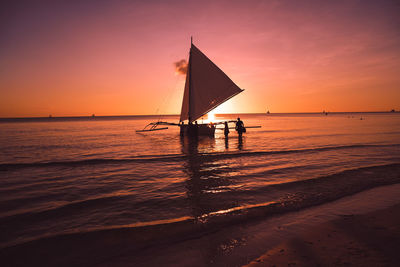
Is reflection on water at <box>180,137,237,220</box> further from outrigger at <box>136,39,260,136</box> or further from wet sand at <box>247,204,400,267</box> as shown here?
outrigger at <box>136,39,260,136</box>

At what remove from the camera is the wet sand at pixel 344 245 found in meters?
3.81

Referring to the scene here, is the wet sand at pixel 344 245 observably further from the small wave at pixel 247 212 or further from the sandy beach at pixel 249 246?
the small wave at pixel 247 212

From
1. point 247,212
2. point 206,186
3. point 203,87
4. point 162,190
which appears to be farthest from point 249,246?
point 203,87

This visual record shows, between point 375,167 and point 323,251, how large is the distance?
1043 centimetres

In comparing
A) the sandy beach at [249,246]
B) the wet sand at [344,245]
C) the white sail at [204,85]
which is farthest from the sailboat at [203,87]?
the wet sand at [344,245]

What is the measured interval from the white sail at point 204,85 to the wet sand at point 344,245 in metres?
24.5

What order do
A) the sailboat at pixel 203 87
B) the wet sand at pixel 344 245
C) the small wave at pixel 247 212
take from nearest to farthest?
the wet sand at pixel 344 245
the small wave at pixel 247 212
the sailboat at pixel 203 87

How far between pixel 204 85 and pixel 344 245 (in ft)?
87.7

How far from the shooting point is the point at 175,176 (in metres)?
11.2

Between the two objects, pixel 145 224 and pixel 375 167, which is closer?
pixel 145 224

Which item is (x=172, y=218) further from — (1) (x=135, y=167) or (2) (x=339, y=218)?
(1) (x=135, y=167)

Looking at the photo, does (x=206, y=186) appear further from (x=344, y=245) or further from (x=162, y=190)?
(x=344, y=245)

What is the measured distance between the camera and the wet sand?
3.81 meters

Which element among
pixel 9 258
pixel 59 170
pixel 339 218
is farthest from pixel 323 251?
pixel 59 170
